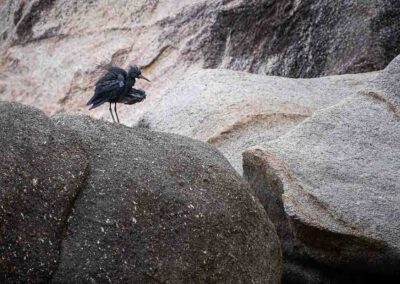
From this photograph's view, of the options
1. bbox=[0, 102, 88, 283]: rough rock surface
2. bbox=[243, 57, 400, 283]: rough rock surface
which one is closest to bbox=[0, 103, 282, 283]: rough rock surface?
bbox=[0, 102, 88, 283]: rough rock surface

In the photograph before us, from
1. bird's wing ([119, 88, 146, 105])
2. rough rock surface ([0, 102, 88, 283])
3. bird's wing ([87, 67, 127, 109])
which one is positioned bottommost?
bird's wing ([119, 88, 146, 105])

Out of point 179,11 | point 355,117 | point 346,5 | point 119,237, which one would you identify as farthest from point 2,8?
point 119,237

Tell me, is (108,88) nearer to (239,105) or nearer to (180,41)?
(239,105)

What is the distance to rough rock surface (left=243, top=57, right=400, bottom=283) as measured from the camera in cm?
426

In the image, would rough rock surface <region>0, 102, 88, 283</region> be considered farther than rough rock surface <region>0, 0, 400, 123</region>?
No

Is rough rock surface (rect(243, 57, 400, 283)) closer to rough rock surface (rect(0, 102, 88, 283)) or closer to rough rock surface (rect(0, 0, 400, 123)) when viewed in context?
rough rock surface (rect(0, 102, 88, 283))

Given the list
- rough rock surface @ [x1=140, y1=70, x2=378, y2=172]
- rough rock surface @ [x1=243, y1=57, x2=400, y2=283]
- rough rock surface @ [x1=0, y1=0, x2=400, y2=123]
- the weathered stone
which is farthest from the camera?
rough rock surface @ [x1=0, y1=0, x2=400, y2=123]

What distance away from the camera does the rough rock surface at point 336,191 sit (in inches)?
168

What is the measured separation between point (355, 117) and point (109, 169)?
1786mm

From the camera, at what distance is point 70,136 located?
3.59 meters

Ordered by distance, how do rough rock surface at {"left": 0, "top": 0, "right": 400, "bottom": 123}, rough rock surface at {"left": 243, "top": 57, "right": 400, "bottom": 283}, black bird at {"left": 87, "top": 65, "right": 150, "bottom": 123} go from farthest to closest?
rough rock surface at {"left": 0, "top": 0, "right": 400, "bottom": 123}
black bird at {"left": 87, "top": 65, "right": 150, "bottom": 123}
rough rock surface at {"left": 243, "top": 57, "right": 400, "bottom": 283}

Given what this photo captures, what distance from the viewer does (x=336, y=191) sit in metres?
4.41

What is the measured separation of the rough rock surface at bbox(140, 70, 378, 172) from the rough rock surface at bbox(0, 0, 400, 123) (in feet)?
1.61

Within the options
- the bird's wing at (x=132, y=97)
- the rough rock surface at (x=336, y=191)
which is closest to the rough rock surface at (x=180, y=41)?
the rough rock surface at (x=336, y=191)
